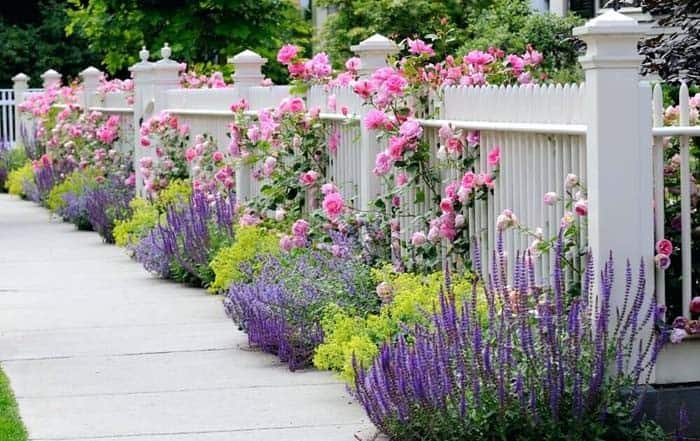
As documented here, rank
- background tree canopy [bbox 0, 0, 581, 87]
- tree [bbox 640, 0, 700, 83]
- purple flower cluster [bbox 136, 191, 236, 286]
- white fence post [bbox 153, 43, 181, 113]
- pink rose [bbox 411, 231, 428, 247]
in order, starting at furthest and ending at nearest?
background tree canopy [bbox 0, 0, 581, 87], white fence post [bbox 153, 43, 181, 113], tree [bbox 640, 0, 700, 83], purple flower cluster [bbox 136, 191, 236, 286], pink rose [bbox 411, 231, 428, 247]

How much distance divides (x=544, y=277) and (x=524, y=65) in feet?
7.79

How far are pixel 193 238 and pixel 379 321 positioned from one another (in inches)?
176

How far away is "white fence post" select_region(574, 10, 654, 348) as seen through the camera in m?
5.87

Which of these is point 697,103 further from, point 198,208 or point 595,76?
point 198,208

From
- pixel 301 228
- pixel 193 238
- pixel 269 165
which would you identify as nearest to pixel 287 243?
pixel 301 228

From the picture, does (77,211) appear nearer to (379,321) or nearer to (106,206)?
(106,206)

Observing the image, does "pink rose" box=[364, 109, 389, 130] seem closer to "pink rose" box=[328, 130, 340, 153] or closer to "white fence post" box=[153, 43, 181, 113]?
"pink rose" box=[328, 130, 340, 153]

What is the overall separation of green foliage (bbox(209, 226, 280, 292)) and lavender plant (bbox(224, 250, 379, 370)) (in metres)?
1.10

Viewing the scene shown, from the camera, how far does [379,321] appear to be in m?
7.13

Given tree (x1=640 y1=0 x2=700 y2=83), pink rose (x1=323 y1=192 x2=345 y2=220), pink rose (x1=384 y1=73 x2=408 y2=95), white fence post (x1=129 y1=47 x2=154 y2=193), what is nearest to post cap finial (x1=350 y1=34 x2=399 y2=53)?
pink rose (x1=384 y1=73 x2=408 y2=95)

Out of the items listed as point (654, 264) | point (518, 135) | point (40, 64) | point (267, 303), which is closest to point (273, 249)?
point (267, 303)

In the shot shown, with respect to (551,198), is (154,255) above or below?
below

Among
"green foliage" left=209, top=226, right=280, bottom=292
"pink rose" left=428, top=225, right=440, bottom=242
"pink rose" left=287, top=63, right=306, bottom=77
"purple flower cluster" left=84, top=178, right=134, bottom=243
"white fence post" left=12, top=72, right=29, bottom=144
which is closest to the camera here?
"pink rose" left=428, top=225, right=440, bottom=242

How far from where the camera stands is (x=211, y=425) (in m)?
6.62
